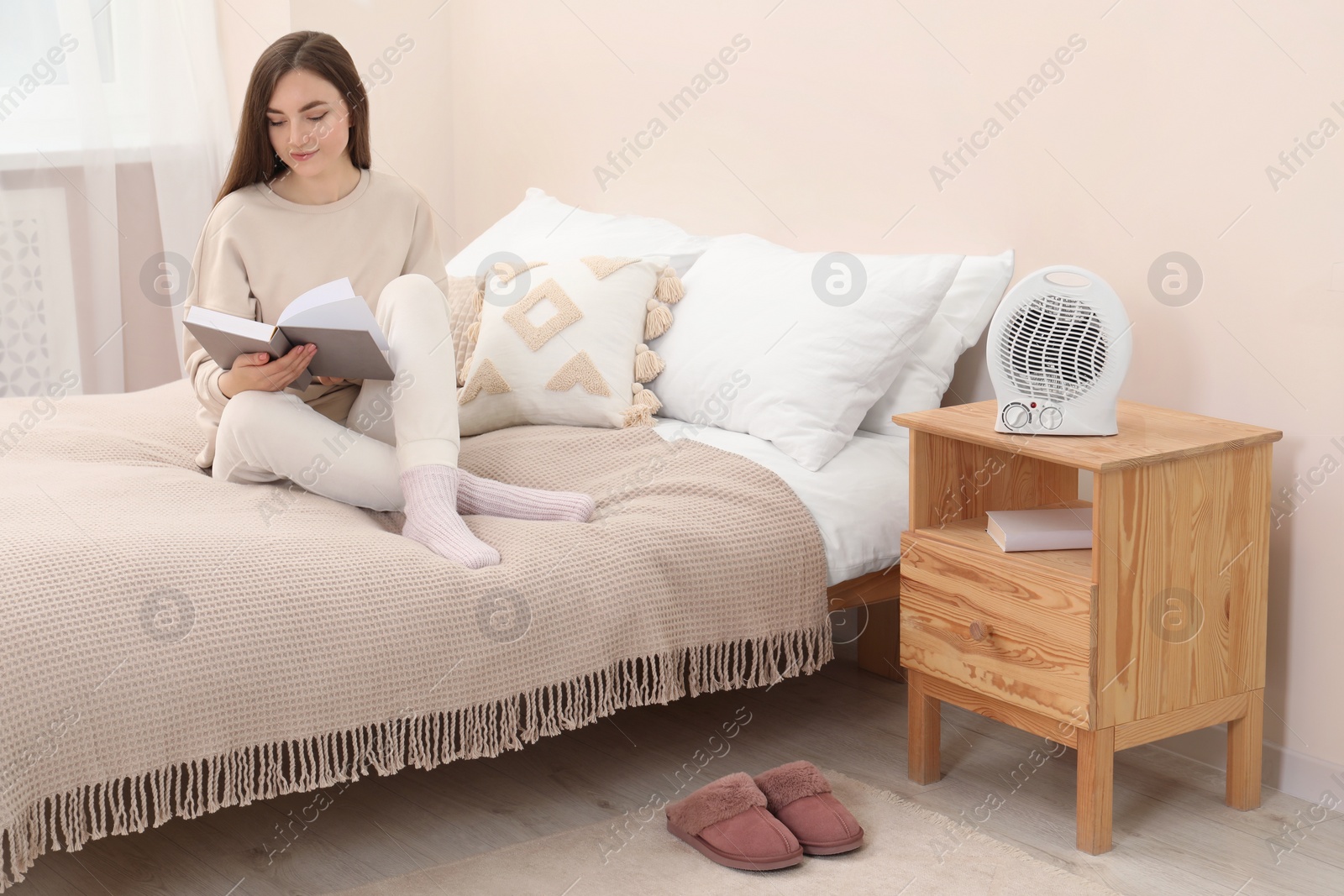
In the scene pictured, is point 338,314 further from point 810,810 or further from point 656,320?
point 810,810

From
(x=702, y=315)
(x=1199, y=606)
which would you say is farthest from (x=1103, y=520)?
(x=702, y=315)

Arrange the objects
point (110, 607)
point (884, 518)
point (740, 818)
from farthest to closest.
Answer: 1. point (884, 518)
2. point (740, 818)
3. point (110, 607)

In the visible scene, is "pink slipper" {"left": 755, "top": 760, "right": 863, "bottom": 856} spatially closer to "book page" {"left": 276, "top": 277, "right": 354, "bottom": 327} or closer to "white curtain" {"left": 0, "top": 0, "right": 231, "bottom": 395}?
"book page" {"left": 276, "top": 277, "right": 354, "bottom": 327}

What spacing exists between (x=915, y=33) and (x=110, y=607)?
62.4 inches

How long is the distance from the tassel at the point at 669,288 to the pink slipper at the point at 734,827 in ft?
3.05

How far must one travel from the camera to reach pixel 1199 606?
1626 millimetres

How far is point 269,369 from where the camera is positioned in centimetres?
172

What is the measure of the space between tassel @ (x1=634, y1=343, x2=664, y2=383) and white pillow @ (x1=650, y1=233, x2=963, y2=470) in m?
0.02

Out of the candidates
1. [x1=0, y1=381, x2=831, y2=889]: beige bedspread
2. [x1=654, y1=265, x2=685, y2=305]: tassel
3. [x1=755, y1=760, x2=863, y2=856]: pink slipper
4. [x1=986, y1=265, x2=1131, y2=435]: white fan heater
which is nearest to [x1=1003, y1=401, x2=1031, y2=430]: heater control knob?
[x1=986, y1=265, x2=1131, y2=435]: white fan heater

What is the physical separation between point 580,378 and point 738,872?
0.91 meters

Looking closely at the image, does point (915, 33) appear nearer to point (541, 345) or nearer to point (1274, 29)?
point (1274, 29)

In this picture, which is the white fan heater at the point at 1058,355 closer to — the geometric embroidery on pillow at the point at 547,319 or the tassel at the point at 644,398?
the tassel at the point at 644,398

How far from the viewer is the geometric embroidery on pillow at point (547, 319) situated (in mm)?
2176

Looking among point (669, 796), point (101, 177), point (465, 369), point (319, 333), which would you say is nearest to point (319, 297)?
point (319, 333)
